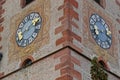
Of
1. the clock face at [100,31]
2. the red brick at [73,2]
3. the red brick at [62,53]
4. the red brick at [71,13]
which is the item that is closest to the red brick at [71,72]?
the red brick at [62,53]

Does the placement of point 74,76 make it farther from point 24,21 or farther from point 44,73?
point 24,21

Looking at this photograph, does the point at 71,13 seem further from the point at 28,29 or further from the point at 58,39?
the point at 28,29

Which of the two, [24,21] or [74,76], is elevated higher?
[24,21]

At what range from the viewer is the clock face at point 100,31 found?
15930 millimetres

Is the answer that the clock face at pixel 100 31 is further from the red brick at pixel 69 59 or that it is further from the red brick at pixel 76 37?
the red brick at pixel 69 59

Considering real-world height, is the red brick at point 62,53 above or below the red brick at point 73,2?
below

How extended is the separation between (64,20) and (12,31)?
249 centimetres

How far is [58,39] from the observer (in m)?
14.9

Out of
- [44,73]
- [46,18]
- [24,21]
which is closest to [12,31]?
[24,21]

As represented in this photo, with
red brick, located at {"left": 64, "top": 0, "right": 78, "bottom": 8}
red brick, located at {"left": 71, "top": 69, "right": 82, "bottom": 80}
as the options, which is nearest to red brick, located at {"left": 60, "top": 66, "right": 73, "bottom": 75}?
red brick, located at {"left": 71, "top": 69, "right": 82, "bottom": 80}

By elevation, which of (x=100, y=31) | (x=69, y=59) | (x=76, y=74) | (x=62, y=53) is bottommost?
(x=76, y=74)

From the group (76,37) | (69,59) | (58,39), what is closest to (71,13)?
(76,37)

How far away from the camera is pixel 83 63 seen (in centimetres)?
1477

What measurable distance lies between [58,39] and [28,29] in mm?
1584
